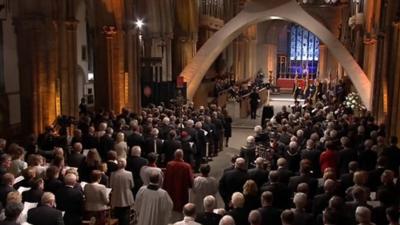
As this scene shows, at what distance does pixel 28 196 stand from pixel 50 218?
78 cm

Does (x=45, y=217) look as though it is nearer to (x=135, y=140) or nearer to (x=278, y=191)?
(x=278, y=191)

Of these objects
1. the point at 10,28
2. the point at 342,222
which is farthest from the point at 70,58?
the point at 342,222

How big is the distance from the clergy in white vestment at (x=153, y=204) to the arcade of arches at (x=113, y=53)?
258 inches

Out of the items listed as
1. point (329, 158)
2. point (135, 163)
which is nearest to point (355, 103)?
point (329, 158)

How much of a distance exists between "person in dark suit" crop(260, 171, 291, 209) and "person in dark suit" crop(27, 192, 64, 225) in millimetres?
2815

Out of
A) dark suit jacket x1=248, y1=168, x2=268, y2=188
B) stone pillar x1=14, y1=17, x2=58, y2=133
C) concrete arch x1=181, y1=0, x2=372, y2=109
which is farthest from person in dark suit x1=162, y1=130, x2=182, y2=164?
concrete arch x1=181, y1=0, x2=372, y2=109

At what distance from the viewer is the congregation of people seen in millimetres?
6324

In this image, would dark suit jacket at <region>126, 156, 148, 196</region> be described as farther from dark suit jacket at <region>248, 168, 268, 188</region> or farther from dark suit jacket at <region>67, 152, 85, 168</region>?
dark suit jacket at <region>248, 168, 268, 188</region>

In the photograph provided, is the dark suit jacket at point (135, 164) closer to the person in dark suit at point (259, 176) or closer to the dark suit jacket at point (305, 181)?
the person in dark suit at point (259, 176)

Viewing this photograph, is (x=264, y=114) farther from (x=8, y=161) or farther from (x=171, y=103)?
(x=8, y=161)

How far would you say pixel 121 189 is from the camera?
852 centimetres

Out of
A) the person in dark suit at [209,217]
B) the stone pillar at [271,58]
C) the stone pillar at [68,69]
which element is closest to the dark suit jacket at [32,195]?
the person in dark suit at [209,217]

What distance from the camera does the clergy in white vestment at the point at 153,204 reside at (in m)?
7.49

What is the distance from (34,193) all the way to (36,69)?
8096 mm
